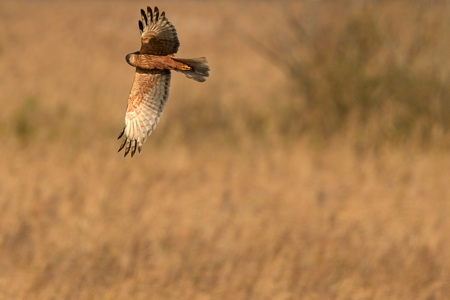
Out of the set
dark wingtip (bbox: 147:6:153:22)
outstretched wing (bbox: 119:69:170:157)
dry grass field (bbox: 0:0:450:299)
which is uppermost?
dry grass field (bbox: 0:0:450:299)

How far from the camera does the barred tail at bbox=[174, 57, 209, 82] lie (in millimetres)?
1610

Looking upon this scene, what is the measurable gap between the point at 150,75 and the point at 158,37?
7 centimetres

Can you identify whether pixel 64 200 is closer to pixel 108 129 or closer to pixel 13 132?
pixel 13 132

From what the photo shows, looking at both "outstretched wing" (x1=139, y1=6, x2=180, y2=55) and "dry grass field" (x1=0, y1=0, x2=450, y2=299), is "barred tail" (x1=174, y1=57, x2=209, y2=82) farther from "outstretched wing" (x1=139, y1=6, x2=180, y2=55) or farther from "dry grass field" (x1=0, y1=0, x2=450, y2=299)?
"dry grass field" (x1=0, y1=0, x2=450, y2=299)

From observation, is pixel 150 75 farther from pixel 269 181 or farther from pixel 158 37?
pixel 269 181

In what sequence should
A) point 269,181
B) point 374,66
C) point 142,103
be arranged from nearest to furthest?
1. point 142,103
2. point 269,181
3. point 374,66

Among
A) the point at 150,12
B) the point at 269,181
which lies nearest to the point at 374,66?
the point at 269,181

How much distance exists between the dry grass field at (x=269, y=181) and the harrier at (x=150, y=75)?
4588 mm

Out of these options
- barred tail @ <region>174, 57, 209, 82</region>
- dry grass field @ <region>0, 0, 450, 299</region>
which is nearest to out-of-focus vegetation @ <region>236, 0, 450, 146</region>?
dry grass field @ <region>0, 0, 450, 299</region>

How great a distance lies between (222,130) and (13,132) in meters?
2.48

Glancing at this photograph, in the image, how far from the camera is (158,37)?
5.30 feet

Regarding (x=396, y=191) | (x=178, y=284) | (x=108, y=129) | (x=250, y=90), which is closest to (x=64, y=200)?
(x=178, y=284)

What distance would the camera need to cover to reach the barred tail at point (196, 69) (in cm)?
161

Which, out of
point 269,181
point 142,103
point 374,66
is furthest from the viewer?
point 374,66
